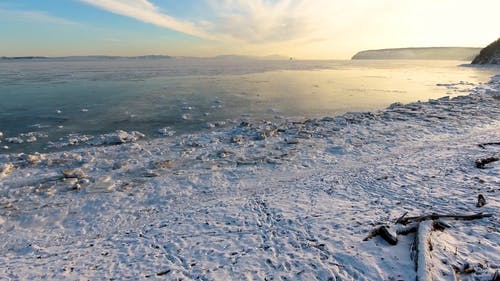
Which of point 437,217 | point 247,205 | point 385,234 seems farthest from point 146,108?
point 437,217

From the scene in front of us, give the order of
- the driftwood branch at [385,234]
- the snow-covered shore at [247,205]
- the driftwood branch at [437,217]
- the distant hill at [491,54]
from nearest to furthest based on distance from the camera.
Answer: the snow-covered shore at [247,205] < the driftwood branch at [385,234] < the driftwood branch at [437,217] < the distant hill at [491,54]

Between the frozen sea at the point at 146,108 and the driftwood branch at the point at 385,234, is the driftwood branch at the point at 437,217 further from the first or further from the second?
the frozen sea at the point at 146,108

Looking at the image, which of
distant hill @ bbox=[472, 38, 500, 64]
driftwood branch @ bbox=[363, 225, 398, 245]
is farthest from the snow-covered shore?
distant hill @ bbox=[472, 38, 500, 64]

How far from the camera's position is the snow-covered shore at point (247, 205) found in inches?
241

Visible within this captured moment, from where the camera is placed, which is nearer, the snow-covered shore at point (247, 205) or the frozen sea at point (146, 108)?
the snow-covered shore at point (247, 205)

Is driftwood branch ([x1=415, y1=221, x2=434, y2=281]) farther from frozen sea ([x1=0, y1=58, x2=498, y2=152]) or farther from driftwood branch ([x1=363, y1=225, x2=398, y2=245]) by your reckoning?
frozen sea ([x1=0, y1=58, x2=498, y2=152])

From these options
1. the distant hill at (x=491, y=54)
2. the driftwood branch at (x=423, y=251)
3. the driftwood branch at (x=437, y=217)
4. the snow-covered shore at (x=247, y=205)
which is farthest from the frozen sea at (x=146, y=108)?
the distant hill at (x=491, y=54)

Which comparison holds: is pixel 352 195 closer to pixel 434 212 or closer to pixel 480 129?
pixel 434 212

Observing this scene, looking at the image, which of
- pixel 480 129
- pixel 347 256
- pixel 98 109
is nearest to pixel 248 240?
pixel 347 256

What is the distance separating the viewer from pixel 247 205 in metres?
8.62

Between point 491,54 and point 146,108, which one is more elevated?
point 491,54

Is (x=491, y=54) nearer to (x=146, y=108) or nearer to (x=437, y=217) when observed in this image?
(x=146, y=108)

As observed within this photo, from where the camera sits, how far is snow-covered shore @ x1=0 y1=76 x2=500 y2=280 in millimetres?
6113

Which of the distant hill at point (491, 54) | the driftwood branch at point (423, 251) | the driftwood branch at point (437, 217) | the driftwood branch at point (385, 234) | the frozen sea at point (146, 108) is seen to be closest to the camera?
the driftwood branch at point (423, 251)
